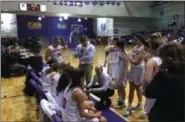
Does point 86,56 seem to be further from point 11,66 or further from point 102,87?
point 11,66

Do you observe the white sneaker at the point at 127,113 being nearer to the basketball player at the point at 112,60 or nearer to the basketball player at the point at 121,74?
the basketball player at the point at 121,74

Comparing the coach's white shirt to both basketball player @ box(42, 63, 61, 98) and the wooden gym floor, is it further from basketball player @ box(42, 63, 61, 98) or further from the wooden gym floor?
basketball player @ box(42, 63, 61, 98)

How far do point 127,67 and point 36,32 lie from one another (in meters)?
11.8

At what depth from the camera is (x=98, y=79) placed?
10.3 feet

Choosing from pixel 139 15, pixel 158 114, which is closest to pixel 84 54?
pixel 158 114

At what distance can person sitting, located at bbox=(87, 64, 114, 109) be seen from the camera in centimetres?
308

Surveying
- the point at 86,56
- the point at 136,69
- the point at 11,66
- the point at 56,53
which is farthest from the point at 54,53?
the point at 11,66

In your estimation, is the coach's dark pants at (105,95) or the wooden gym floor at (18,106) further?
the coach's dark pants at (105,95)

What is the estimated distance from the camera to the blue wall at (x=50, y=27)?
1358 cm

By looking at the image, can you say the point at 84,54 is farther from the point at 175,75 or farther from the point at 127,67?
the point at 175,75

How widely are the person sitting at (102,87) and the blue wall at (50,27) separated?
32.5ft

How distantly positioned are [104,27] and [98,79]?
11.9 m

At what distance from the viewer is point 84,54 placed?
3.67 metres

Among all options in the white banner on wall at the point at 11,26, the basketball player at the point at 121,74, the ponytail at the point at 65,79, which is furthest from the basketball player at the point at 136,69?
the white banner on wall at the point at 11,26
